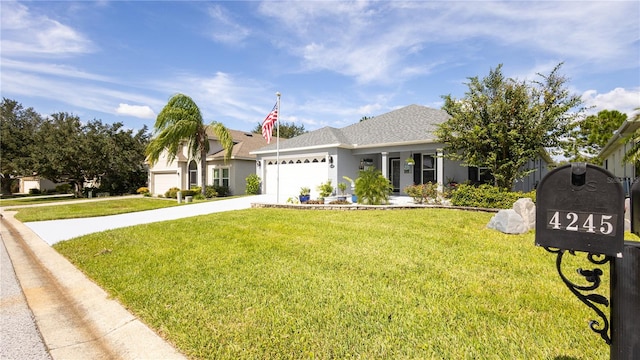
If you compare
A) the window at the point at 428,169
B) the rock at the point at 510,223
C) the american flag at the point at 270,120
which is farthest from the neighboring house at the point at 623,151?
the american flag at the point at 270,120

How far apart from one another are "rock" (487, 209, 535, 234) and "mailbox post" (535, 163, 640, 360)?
263 inches

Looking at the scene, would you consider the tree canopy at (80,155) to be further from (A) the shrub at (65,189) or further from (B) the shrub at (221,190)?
(B) the shrub at (221,190)

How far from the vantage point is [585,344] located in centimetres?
263

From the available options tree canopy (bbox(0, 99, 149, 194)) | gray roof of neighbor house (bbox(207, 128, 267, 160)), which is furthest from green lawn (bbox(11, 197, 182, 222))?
tree canopy (bbox(0, 99, 149, 194))

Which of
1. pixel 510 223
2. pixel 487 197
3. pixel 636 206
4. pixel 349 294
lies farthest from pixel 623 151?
pixel 636 206

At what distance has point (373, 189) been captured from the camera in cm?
1252

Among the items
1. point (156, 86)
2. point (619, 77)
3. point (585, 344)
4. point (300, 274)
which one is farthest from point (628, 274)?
point (156, 86)

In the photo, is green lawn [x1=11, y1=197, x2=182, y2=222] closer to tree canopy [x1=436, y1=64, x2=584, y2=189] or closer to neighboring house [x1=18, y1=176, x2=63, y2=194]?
tree canopy [x1=436, y1=64, x2=584, y2=189]

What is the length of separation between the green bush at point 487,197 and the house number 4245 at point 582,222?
35.7ft

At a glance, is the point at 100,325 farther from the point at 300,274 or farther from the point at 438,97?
the point at 438,97

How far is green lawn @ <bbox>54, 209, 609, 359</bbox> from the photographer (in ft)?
8.70

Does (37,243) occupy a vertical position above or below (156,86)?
below

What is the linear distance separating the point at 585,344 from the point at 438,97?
12.6m

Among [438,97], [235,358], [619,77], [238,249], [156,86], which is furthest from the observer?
[156,86]
